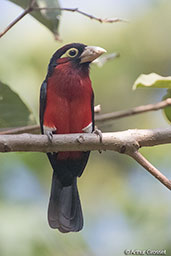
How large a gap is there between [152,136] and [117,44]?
14.2 feet

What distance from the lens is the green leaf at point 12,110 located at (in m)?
3.45

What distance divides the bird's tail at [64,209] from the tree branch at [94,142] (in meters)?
1.36

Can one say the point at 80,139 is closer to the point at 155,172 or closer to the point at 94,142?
the point at 94,142

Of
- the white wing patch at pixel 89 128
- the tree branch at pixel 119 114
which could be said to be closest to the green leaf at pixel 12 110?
the tree branch at pixel 119 114

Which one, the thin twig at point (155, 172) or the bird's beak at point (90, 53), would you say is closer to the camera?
the thin twig at point (155, 172)

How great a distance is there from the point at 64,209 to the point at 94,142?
1.53 meters

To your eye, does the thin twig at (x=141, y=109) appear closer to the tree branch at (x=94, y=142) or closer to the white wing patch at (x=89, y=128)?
the tree branch at (x=94, y=142)

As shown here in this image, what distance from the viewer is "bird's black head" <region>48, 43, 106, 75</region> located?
4175 millimetres

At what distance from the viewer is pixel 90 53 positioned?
163 inches

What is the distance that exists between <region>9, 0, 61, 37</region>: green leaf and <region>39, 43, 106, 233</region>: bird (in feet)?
1.55

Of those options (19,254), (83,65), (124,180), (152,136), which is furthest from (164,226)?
(152,136)

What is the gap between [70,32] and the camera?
6879mm

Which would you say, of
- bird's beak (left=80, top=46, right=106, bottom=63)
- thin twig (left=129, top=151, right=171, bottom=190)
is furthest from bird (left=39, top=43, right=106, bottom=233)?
thin twig (left=129, top=151, right=171, bottom=190)

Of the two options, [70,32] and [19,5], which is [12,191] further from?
[19,5]
